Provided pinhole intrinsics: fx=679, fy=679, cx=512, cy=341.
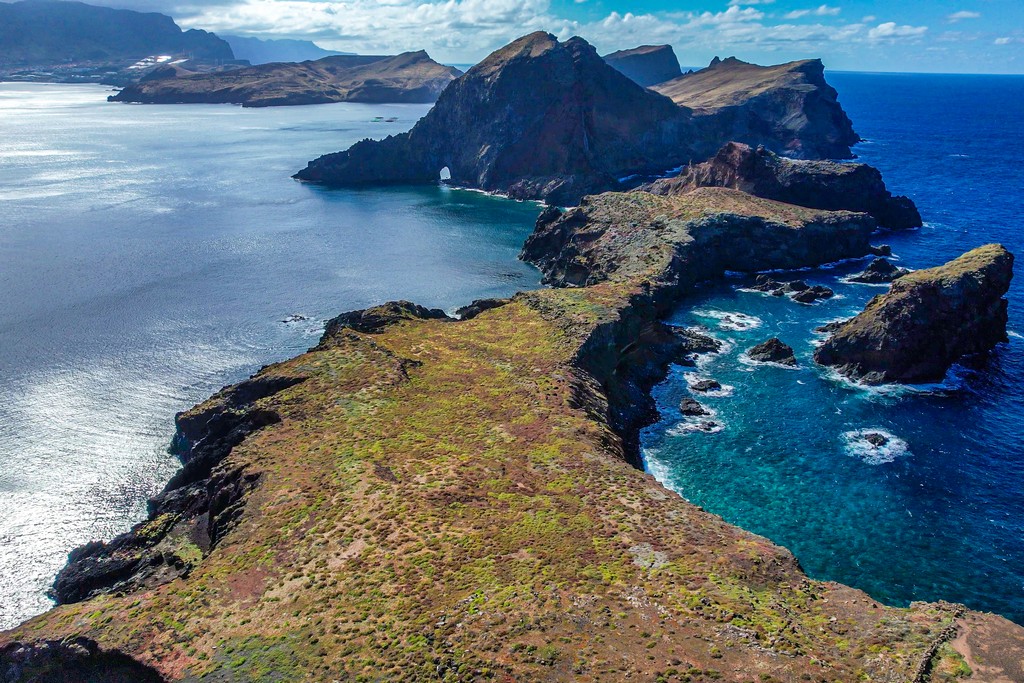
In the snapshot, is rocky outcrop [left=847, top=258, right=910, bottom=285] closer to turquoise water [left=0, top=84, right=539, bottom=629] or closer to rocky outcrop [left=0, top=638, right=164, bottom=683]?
turquoise water [left=0, top=84, right=539, bottom=629]

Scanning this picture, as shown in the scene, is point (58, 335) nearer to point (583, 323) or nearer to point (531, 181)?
point (583, 323)

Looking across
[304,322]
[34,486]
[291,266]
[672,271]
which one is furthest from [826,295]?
[34,486]

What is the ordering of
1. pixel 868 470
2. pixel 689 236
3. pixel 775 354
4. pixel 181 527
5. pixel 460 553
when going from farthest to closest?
1. pixel 689 236
2. pixel 775 354
3. pixel 868 470
4. pixel 181 527
5. pixel 460 553

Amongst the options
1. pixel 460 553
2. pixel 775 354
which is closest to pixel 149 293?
pixel 460 553

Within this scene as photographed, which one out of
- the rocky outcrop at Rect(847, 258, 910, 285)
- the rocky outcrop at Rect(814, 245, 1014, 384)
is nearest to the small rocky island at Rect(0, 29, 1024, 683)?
the rocky outcrop at Rect(814, 245, 1014, 384)

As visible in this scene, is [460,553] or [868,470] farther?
[868,470]

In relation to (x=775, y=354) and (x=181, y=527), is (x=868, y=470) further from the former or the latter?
(x=181, y=527)
